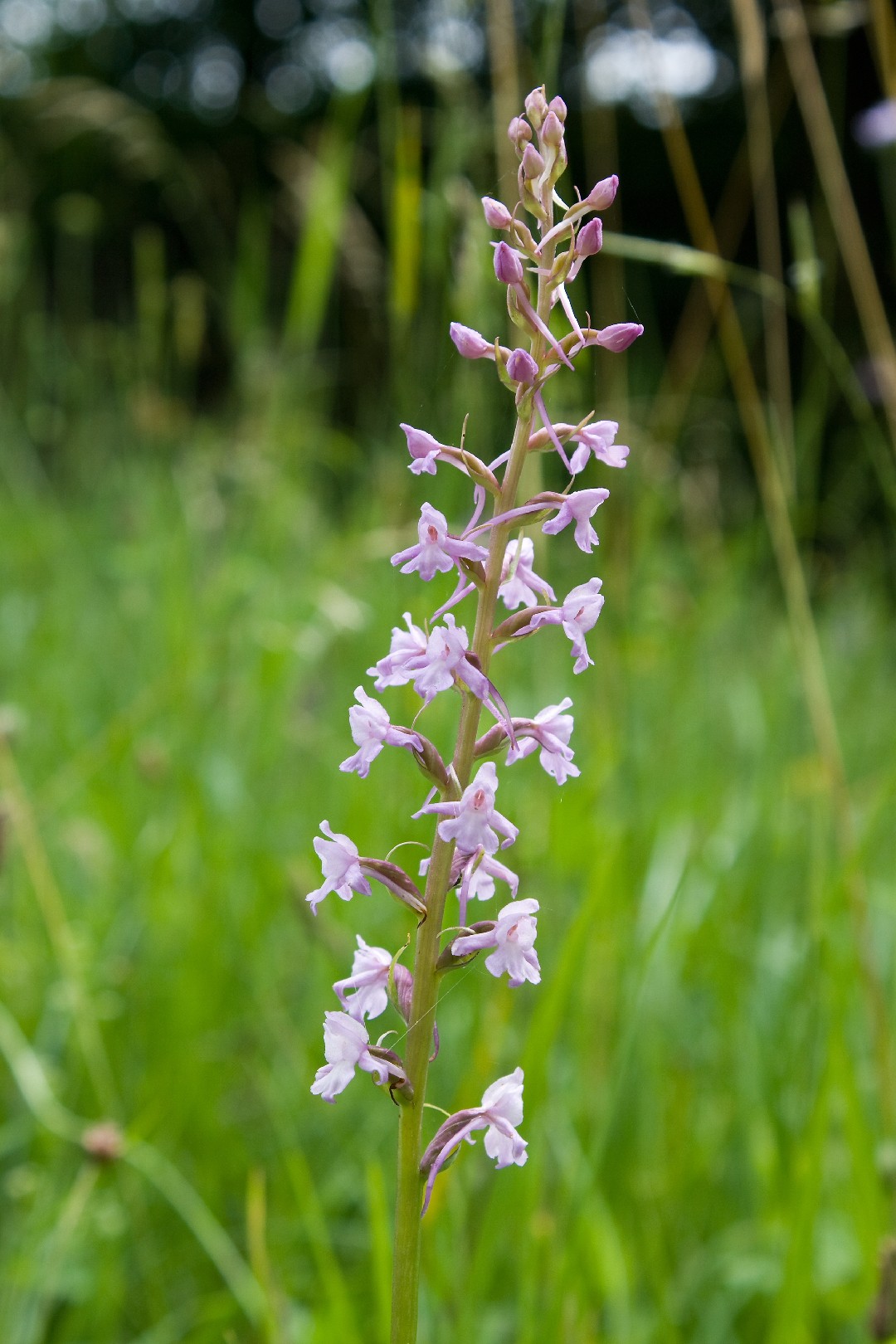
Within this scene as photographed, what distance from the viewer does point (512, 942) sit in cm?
77

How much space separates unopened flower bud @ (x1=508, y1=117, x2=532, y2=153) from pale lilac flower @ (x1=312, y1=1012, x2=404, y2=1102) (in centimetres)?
57

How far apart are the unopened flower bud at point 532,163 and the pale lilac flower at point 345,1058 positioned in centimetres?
55

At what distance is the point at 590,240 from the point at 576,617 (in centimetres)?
23

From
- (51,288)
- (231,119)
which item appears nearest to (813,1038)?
(51,288)

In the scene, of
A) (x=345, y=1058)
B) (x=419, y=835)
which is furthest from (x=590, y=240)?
(x=419, y=835)

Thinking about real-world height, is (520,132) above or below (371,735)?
above

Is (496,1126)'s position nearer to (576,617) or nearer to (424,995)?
(424,995)

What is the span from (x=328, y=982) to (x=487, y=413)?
0.95m

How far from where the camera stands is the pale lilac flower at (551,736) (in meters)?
0.78

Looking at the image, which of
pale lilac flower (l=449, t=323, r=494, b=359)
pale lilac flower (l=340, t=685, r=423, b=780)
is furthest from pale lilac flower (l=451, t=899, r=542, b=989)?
pale lilac flower (l=449, t=323, r=494, b=359)

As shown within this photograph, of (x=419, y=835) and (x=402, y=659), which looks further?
(x=419, y=835)

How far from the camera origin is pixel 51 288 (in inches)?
488

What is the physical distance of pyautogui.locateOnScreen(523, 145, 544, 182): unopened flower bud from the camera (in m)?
0.78

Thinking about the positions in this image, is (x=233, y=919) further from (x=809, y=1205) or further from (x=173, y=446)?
(x=173, y=446)
